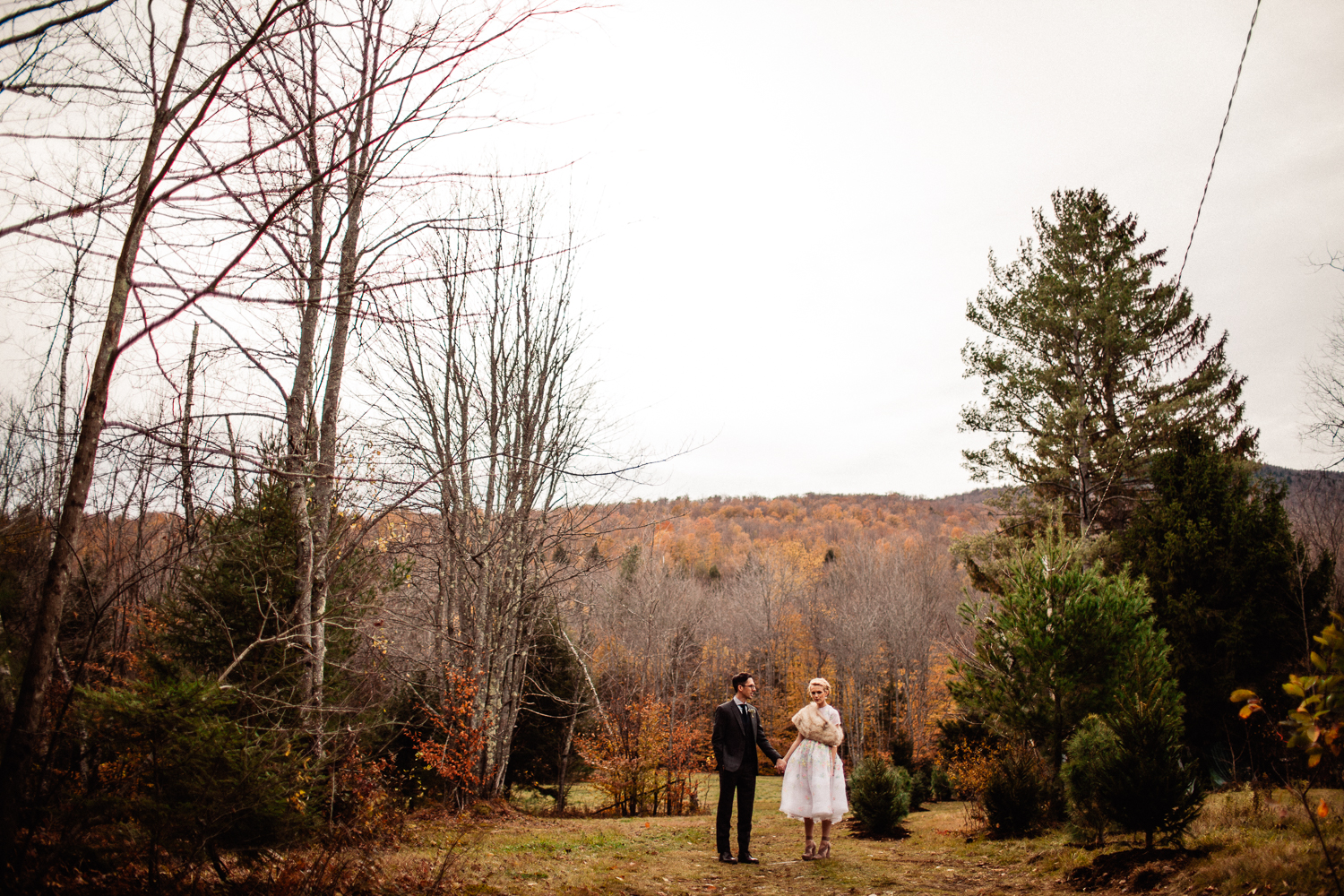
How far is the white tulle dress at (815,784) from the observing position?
769 centimetres

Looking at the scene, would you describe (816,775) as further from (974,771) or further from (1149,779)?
(974,771)

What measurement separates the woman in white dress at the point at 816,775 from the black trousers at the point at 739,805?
62cm

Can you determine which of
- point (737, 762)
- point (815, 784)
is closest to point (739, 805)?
point (737, 762)

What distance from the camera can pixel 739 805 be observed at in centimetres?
716

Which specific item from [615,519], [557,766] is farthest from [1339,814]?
[557,766]

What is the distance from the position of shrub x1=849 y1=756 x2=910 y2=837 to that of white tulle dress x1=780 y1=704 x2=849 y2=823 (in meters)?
3.45

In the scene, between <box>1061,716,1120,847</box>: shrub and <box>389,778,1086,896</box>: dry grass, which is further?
<box>1061,716,1120,847</box>: shrub

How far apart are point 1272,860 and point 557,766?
14.6m

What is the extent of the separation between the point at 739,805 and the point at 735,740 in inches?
24.5

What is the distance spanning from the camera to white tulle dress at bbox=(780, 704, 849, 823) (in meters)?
7.69

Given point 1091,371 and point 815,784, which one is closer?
point 815,784

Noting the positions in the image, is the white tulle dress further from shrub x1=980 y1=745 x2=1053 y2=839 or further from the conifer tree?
the conifer tree

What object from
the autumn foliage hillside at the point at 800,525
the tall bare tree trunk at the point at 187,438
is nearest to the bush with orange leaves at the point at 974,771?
the tall bare tree trunk at the point at 187,438

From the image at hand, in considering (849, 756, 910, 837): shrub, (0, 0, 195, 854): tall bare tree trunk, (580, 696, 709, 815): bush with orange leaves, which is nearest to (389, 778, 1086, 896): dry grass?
(849, 756, 910, 837): shrub
